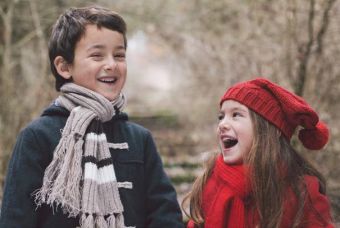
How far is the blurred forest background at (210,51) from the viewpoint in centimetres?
456

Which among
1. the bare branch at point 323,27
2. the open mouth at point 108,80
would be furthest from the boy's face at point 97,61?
the bare branch at point 323,27

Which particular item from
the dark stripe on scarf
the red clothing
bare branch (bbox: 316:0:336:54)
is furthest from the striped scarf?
bare branch (bbox: 316:0:336:54)

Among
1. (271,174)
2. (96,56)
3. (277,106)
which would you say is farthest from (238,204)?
(96,56)

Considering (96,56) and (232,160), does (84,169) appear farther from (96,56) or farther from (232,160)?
(232,160)

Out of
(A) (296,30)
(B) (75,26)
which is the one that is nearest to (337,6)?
(A) (296,30)

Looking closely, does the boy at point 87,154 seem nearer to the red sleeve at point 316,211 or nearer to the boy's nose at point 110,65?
the boy's nose at point 110,65

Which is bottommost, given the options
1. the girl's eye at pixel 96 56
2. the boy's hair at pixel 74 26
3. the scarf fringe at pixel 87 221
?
the scarf fringe at pixel 87 221

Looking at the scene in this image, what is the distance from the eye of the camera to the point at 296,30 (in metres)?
4.55

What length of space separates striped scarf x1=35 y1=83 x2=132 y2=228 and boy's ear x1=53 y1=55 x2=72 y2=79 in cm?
7

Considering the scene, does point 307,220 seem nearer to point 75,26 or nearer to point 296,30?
point 75,26

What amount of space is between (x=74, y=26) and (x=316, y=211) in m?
1.34

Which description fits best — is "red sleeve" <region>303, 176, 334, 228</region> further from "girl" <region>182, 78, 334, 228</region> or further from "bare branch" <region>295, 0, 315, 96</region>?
"bare branch" <region>295, 0, 315, 96</region>

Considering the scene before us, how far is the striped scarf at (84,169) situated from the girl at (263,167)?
464mm

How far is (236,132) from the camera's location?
2.48 m
